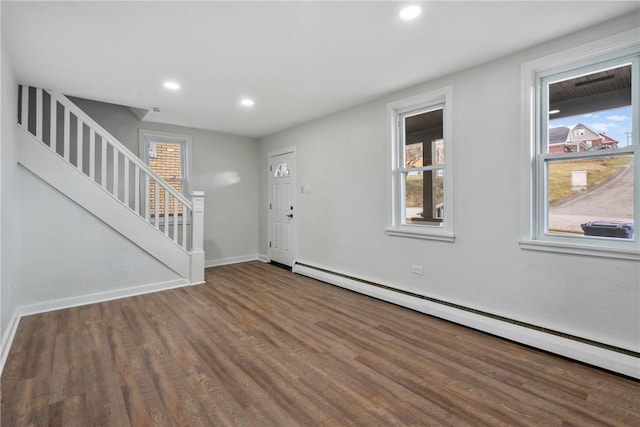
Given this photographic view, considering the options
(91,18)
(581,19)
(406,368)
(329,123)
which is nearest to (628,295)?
(406,368)

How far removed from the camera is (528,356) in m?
2.45

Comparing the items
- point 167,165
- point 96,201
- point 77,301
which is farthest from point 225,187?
point 77,301

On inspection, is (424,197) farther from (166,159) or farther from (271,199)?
(166,159)

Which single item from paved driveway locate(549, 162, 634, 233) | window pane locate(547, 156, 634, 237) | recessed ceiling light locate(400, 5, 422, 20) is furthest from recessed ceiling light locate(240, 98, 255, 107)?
paved driveway locate(549, 162, 634, 233)

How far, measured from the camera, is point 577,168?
8.36 ft

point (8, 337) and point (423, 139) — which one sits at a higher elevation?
point (423, 139)

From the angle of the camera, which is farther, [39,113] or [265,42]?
[39,113]

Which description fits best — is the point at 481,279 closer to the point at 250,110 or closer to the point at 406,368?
the point at 406,368

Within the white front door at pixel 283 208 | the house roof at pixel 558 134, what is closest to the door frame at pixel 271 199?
the white front door at pixel 283 208

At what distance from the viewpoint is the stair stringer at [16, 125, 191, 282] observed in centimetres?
343

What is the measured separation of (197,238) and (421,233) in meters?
3.16

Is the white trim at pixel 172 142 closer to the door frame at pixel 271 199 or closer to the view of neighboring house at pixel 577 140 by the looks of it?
the door frame at pixel 271 199

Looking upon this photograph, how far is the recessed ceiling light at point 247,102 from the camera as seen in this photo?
3992 mm

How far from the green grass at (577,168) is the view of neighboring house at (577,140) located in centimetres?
10
